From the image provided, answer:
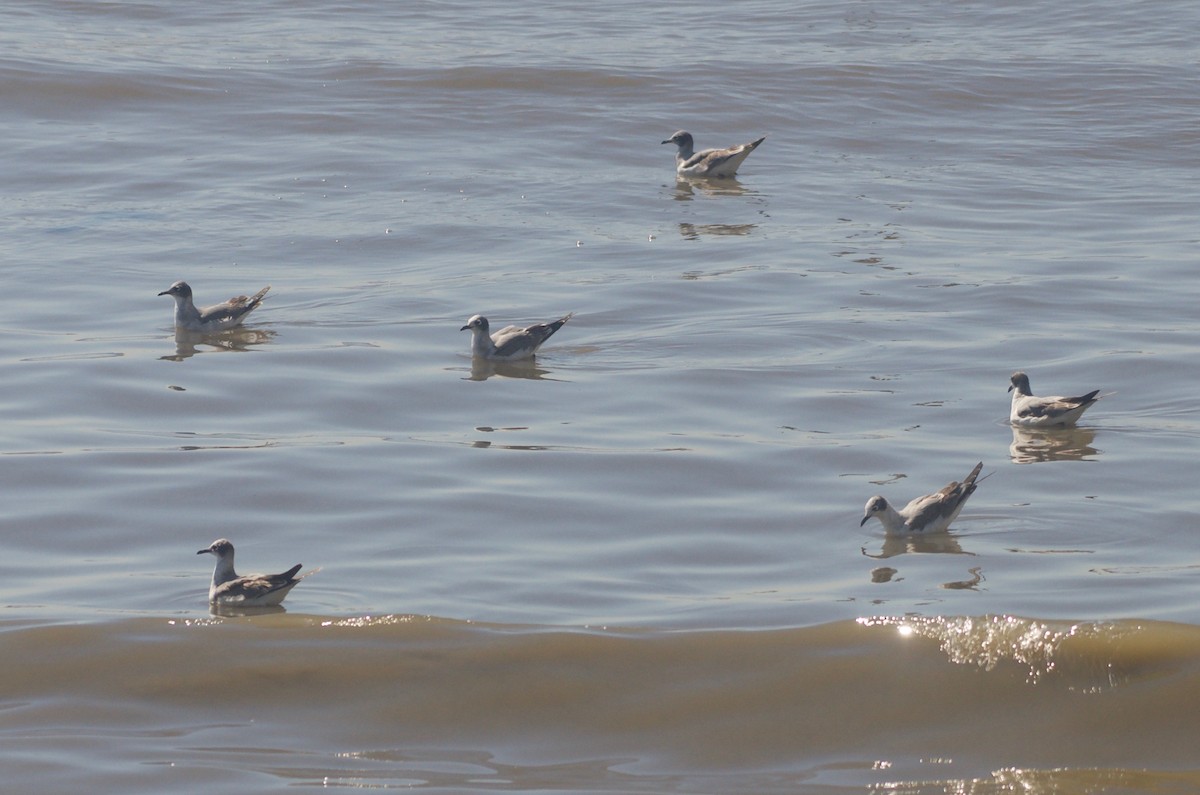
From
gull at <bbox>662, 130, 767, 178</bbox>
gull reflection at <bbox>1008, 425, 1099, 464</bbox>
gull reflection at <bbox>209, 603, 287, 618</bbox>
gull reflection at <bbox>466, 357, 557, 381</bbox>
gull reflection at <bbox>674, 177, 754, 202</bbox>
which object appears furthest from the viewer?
gull at <bbox>662, 130, 767, 178</bbox>

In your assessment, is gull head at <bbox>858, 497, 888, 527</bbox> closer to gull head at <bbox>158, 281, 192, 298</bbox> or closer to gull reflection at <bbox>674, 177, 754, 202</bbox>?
gull head at <bbox>158, 281, 192, 298</bbox>

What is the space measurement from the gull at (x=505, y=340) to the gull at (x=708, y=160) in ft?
29.3

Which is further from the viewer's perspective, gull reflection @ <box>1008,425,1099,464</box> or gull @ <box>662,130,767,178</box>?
gull @ <box>662,130,767,178</box>

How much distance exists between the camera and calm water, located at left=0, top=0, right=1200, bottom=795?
7.27 m

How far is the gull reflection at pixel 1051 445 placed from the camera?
11.4 m

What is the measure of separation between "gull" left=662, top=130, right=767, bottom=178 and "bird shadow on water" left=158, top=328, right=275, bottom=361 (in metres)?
9.25

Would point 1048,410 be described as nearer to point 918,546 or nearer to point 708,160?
point 918,546

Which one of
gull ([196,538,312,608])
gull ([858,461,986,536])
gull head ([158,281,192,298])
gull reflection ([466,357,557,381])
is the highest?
gull head ([158,281,192,298])

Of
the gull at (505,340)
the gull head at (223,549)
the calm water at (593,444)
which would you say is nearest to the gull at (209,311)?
the calm water at (593,444)

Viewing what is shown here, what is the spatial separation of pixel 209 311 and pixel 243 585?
6.73 meters

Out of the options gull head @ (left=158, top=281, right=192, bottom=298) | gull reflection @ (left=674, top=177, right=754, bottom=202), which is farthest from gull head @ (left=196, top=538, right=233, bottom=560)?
gull reflection @ (left=674, top=177, right=754, bottom=202)

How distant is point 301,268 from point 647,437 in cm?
699

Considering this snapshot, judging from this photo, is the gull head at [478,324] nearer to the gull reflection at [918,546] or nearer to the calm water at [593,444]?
the calm water at [593,444]

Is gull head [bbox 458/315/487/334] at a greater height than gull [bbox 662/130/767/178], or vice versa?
gull [bbox 662/130/767/178]
